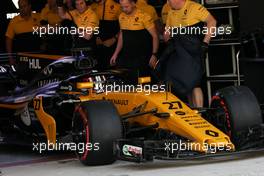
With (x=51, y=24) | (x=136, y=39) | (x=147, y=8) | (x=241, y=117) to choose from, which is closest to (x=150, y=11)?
(x=147, y=8)

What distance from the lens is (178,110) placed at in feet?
23.8

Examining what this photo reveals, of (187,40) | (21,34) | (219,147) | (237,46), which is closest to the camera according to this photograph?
(219,147)

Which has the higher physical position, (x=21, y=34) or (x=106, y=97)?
(x=21, y=34)

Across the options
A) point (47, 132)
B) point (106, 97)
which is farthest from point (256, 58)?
point (47, 132)

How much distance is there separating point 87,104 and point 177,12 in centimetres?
218

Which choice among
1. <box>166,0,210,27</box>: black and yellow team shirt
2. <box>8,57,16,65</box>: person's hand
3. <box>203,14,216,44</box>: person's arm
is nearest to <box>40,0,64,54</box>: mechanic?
<box>8,57,16,65</box>: person's hand

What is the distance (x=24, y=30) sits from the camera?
11.3m

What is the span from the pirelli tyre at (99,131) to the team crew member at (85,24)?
249 cm

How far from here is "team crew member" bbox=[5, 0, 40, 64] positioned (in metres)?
11.2

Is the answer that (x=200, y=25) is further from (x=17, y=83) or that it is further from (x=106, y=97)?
(x=17, y=83)

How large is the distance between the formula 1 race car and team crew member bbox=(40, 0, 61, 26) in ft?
7.81

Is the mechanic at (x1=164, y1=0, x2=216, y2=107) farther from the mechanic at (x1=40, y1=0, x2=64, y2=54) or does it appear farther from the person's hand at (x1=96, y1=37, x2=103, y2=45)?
the mechanic at (x1=40, y1=0, x2=64, y2=54)

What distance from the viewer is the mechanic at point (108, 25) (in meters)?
10.1

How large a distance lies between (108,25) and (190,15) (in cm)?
185
